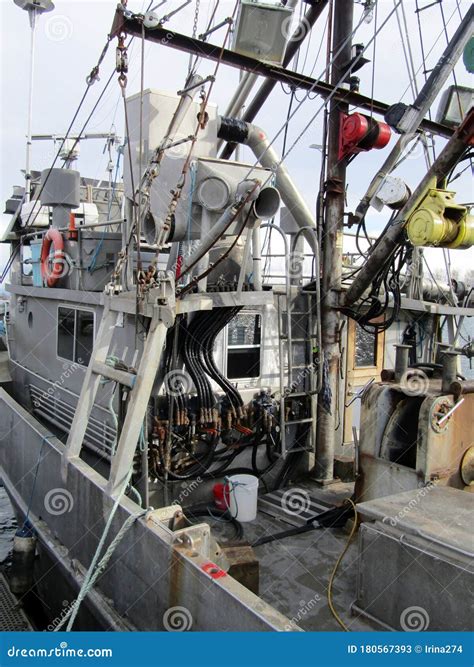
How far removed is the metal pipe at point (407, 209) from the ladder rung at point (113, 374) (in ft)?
10.9

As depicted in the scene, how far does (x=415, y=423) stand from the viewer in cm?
627

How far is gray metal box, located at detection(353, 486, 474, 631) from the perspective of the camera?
3.86m

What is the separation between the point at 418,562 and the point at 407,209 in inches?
139

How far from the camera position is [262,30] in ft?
21.5

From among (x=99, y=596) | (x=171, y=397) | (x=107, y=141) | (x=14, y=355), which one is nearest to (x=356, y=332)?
(x=171, y=397)

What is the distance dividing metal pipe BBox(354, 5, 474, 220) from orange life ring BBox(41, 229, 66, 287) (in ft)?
15.1

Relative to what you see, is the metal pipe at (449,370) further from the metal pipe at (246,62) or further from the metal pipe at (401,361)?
the metal pipe at (246,62)

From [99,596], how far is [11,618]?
8.19ft

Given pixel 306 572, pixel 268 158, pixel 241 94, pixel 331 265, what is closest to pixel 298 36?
pixel 241 94

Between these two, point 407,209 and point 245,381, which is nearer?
point 407,209

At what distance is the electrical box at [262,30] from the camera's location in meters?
6.32

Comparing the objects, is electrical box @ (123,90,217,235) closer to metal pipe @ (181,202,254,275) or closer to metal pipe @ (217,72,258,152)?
metal pipe @ (181,202,254,275)

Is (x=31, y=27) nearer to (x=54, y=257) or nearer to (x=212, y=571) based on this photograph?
(x=54, y=257)

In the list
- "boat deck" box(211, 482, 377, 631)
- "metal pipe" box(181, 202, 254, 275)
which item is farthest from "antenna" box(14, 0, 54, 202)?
"boat deck" box(211, 482, 377, 631)
